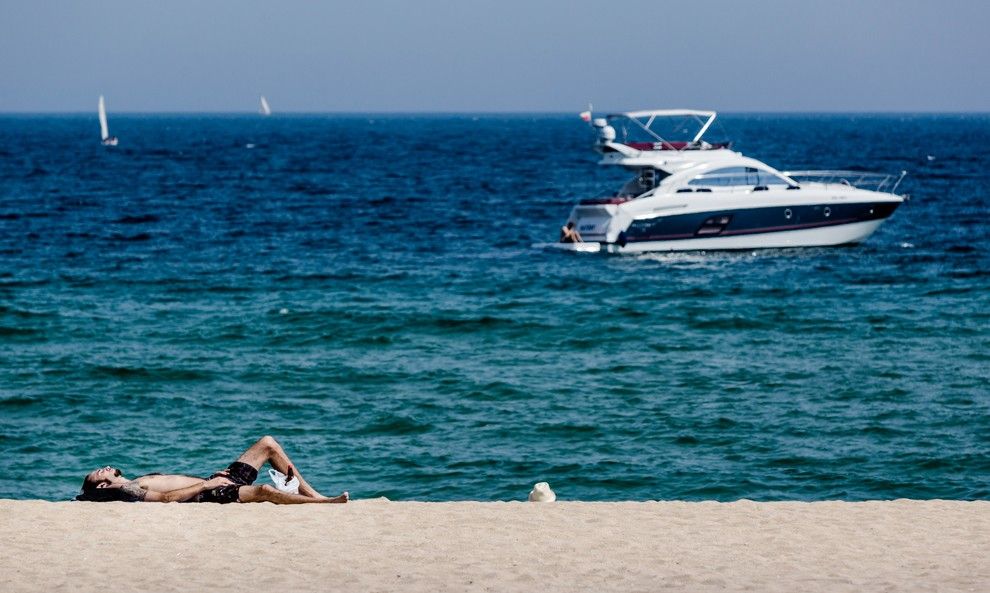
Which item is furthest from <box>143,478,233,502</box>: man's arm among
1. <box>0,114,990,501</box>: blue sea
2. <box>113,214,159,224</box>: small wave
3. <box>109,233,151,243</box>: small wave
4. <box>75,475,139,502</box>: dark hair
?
<box>113,214,159,224</box>: small wave

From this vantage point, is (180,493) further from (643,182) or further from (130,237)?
(130,237)

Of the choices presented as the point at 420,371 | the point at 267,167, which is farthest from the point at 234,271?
the point at 267,167

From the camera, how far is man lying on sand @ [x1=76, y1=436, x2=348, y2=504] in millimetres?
13102

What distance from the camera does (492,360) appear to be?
25.6 metres

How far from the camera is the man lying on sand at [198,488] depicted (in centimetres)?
1310

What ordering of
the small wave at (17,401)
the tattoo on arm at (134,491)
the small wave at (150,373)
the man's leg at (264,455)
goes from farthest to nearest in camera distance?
the small wave at (150,373) → the small wave at (17,401) → the man's leg at (264,455) → the tattoo on arm at (134,491)

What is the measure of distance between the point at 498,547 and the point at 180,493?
11.2 ft

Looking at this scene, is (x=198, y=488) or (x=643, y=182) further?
(x=643, y=182)

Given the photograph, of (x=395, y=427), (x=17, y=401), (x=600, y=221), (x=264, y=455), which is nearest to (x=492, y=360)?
(x=395, y=427)

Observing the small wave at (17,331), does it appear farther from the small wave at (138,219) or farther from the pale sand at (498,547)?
the small wave at (138,219)

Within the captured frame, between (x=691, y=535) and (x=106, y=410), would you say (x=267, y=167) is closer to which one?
(x=106, y=410)

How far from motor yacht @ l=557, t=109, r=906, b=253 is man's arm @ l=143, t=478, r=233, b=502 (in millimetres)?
26801

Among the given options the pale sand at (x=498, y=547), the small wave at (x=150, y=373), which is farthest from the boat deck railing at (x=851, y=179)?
the pale sand at (x=498, y=547)

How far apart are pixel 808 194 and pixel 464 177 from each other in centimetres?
4450
